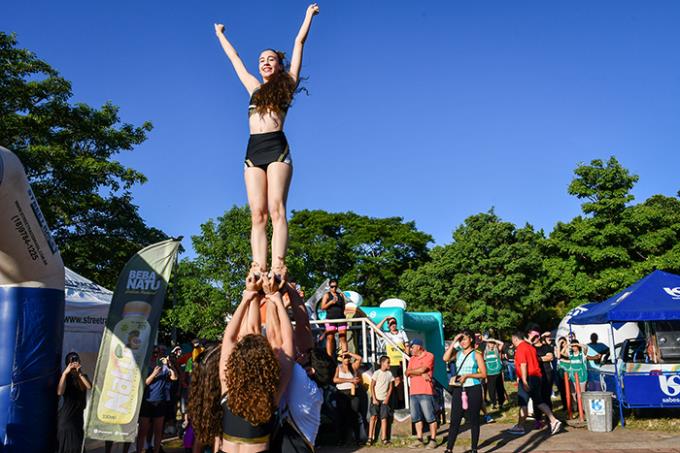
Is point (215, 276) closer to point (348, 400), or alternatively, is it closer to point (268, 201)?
point (348, 400)

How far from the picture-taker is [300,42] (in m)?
4.93

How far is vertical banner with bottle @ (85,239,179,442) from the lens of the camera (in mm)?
7504

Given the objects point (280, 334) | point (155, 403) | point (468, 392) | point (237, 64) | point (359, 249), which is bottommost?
point (155, 403)

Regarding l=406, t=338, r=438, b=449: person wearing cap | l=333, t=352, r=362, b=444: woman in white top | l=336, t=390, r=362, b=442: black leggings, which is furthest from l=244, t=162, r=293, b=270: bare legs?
l=336, t=390, r=362, b=442: black leggings

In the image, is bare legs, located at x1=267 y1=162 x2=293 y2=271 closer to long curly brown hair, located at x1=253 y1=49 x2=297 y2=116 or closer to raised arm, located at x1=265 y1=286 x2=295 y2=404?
long curly brown hair, located at x1=253 y1=49 x2=297 y2=116

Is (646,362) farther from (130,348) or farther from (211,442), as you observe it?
(211,442)

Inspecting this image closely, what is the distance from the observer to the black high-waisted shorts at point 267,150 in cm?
453

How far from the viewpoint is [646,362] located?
12031mm

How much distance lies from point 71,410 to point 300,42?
546 centimetres

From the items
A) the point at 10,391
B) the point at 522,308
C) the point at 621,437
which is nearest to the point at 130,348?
the point at 10,391

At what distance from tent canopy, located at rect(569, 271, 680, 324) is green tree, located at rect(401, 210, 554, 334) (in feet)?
68.3

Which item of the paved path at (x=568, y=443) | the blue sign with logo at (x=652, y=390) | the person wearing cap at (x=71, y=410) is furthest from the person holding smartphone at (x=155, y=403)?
the blue sign with logo at (x=652, y=390)

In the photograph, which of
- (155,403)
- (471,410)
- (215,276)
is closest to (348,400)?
(471,410)

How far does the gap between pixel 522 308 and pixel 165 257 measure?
28.7 m
